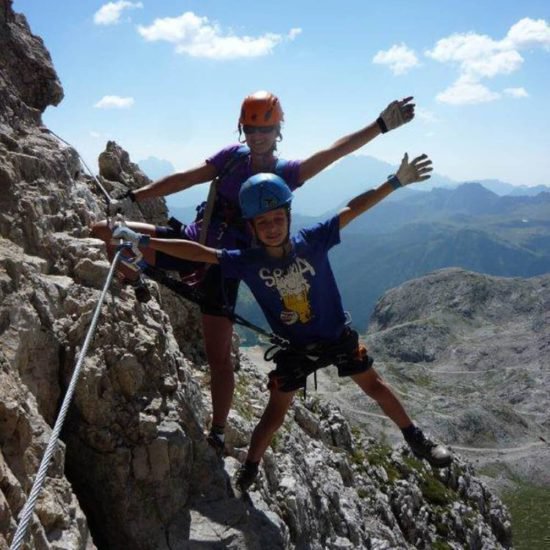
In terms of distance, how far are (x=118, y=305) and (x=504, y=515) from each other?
37.3m

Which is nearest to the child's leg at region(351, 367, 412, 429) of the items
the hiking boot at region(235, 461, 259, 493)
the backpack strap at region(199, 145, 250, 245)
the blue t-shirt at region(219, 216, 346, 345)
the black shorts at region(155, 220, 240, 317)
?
the blue t-shirt at region(219, 216, 346, 345)

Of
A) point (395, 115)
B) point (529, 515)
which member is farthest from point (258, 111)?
point (529, 515)

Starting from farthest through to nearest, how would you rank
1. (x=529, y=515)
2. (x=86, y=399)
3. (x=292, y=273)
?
(x=529, y=515) → (x=292, y=273) → (x=86, y=399)

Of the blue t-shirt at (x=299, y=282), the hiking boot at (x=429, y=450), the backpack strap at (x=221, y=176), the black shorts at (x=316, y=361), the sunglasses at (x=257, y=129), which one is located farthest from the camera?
the hiking boot at (x=429, y=450)

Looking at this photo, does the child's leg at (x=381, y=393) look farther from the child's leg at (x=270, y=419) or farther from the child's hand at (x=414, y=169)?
the child's hand at (x=414, y=169)

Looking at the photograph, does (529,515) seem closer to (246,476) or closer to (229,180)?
(246,476)

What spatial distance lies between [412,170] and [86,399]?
622cm

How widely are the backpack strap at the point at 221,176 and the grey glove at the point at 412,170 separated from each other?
8.33 feet

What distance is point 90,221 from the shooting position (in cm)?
1177

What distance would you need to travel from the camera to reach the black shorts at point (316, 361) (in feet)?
32.0

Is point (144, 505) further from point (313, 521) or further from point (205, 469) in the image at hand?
point (313, 521)

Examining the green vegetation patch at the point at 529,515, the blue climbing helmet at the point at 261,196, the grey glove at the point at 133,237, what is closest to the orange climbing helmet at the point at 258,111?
the blue climbing helmet at the point at 261,196

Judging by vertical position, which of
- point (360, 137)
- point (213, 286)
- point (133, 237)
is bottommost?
point (213, 286)

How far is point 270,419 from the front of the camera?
1048 centimetres
